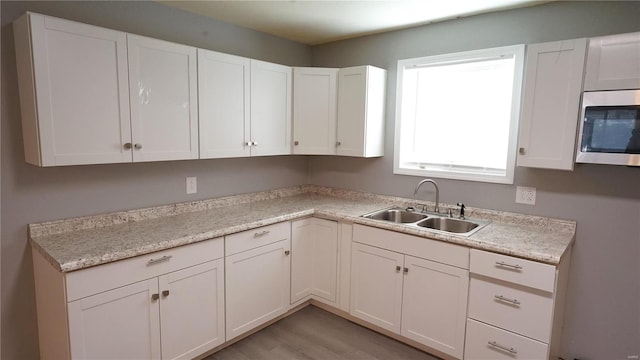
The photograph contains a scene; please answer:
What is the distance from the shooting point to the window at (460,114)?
2.62m

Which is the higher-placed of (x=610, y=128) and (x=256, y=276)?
(x=610, y=128)

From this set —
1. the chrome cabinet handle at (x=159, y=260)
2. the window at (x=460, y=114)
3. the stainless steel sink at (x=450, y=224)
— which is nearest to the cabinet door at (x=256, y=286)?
the chrome cabinet handle at (x=159, y=260)

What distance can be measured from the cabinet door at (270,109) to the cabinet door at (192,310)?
107cm

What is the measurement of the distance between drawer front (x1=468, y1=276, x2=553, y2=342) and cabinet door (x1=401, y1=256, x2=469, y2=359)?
8cm

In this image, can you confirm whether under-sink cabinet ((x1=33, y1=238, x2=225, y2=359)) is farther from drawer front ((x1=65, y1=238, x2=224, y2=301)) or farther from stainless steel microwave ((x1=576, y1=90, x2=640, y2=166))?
stainless steel microwave ((x1=576, y1=90, x2=640, y2=166))

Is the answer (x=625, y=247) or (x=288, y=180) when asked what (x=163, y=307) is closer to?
(x=288, y=180)

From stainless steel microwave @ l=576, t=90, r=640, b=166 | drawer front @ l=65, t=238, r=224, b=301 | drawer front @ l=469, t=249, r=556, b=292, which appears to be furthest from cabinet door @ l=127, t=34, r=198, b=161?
stainless steel microwave @ l=576, t=90, r=640, b=166

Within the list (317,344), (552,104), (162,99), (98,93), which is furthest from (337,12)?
(317,344)

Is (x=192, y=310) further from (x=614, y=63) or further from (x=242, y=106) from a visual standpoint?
(x=614, y=63)

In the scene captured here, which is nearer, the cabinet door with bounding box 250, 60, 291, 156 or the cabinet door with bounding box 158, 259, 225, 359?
the cabinet door with bounding box 158, 259, 225, 359

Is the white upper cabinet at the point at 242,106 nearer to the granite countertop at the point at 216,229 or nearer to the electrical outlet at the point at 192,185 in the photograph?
the electrical outlet at the point at 192,185

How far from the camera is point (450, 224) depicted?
9.15 feet

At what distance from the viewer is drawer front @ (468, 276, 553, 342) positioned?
1.98 m

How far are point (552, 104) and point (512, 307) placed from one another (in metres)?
1.25
